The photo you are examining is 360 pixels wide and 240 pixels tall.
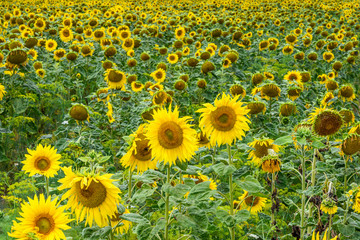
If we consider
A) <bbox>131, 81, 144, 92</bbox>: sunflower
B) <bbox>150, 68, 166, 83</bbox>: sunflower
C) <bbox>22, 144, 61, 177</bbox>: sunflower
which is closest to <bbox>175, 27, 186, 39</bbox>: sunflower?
<bbox>150, 68, 166, 83</bbox>: sunflower

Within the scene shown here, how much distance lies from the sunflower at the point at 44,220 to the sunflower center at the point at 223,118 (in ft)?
2.96

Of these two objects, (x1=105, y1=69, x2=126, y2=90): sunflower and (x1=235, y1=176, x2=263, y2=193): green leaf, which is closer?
(x1=235, y1=176, x2=263, y2=193): green leaf

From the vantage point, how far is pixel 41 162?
8.36 feet

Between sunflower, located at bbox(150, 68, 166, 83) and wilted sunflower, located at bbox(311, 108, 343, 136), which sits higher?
sunflower, located at bbox(150, 68, 166, 83)

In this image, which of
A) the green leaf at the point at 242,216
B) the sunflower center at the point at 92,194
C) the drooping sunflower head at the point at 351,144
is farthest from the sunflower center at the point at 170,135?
the drooping sunflower head at the point at 351,144

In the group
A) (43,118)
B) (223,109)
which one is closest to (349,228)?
(223,109)

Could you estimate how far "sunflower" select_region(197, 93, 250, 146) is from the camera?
197 cm

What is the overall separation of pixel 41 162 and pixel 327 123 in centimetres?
191

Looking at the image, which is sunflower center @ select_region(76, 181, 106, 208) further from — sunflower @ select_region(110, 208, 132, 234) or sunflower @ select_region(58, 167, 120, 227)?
sunflower @ select_region(110, 208, 132, 234)

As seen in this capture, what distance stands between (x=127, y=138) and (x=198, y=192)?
47 cm

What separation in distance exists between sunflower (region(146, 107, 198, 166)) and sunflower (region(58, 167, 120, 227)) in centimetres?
29

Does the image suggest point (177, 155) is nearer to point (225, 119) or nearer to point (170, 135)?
point (170, 135)

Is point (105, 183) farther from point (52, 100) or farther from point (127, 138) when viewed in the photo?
point (52, 100)

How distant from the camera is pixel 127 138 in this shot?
6.25ft
